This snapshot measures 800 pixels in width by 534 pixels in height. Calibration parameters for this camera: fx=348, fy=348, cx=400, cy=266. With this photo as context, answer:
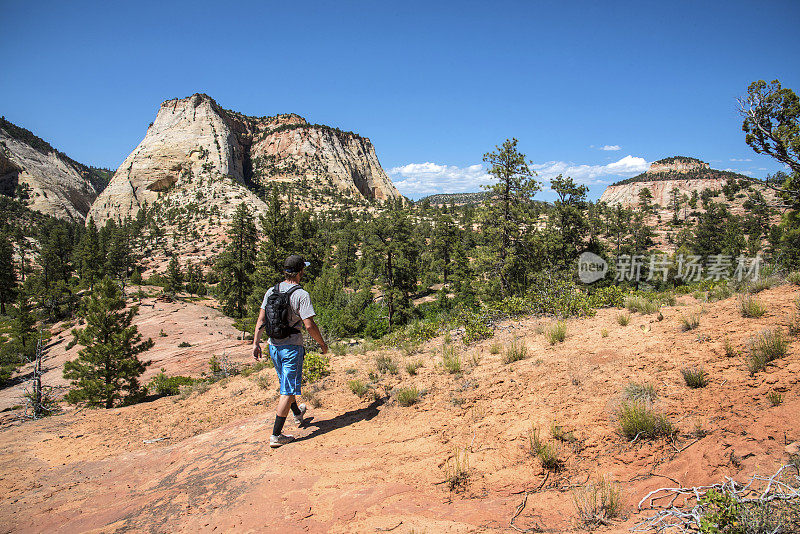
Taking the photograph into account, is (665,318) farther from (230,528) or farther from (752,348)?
(230,528)

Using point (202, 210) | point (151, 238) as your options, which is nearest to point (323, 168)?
point (202, 210)

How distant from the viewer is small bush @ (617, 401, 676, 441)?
350 cm

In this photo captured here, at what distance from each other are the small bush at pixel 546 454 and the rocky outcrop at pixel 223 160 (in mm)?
78823

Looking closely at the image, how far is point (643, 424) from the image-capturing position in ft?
11.6

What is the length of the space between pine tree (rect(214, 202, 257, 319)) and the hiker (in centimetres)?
2998

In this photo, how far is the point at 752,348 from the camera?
4246mm

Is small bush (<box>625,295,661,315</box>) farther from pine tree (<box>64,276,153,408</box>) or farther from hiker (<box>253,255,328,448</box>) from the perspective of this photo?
pine tree (<box>64,276,153,408</box>)

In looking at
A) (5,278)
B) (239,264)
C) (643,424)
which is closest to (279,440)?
(643,424)

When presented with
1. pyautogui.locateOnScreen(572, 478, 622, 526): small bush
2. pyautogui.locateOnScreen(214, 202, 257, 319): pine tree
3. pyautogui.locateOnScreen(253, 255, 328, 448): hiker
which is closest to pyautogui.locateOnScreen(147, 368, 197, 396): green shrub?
pyautogui.locateOnScreen(253, 255, 328, 448): hiker

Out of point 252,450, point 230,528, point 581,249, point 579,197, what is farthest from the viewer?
point 581,249

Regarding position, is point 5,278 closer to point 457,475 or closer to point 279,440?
point 279,440

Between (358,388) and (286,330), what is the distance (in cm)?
205

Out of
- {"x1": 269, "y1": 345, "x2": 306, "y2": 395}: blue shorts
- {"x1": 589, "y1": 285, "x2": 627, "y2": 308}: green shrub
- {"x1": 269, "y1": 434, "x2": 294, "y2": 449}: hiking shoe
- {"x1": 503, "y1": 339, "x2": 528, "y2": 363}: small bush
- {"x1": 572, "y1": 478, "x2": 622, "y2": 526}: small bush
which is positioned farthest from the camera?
{"x1": 589, "y1": 285, "x2": 627, "y2": 308}: green shrub

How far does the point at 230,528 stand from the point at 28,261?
83.4 m
